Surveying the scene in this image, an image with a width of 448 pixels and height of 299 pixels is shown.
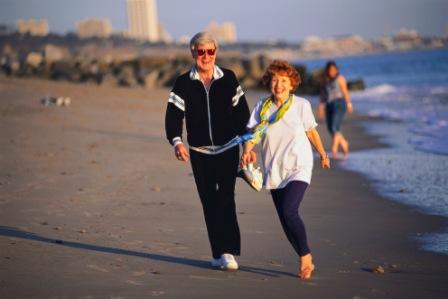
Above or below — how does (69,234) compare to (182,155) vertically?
below

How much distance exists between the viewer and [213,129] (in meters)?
5.53

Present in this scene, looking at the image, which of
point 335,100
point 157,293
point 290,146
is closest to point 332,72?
point 335,100

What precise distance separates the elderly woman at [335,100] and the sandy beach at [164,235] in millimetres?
2075

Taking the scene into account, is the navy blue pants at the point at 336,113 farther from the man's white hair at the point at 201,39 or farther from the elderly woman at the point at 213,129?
the man's white hair at the point at 201,39

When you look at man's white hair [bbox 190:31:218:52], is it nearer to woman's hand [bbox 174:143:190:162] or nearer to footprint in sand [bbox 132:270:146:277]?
woman's hand [bbox 174:143:190:162]

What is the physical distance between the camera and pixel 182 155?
549 cm

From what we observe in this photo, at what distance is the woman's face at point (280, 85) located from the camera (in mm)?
5238

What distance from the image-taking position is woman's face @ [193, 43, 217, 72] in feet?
17.7

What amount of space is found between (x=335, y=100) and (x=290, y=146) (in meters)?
7.84

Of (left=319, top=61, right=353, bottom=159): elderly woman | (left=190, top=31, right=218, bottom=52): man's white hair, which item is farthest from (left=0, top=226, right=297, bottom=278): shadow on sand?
(left=319, top=61, right=353, bottom=159): elderly woman

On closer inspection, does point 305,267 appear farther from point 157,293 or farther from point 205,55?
point 205,55

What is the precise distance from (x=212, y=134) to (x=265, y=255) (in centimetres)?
104

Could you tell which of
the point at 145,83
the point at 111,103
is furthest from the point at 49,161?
the point at 145,83

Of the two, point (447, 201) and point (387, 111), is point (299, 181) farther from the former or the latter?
point (387, 111)
